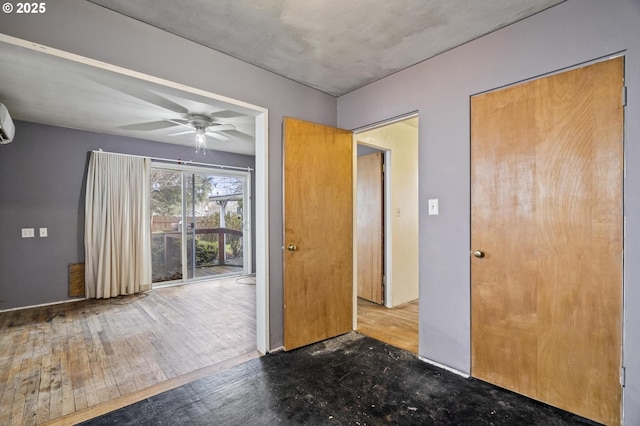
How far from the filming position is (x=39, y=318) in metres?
3.47

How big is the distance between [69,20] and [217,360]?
8.38 ft

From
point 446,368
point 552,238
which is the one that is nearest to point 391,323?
point 446,368

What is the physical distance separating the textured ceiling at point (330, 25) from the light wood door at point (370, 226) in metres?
1.69

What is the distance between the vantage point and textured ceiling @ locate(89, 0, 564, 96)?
1767 mm

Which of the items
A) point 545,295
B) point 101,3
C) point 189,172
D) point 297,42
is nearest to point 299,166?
point 297,42

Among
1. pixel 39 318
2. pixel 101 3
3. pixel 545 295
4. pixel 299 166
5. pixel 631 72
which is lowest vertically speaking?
pixel 39 318

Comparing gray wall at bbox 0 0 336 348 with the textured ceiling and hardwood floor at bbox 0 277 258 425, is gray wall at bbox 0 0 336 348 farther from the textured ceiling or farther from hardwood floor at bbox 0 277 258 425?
hardwood floor at bbox 0 277 258 425

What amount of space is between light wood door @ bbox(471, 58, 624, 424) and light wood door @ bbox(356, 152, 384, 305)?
183 centimetres

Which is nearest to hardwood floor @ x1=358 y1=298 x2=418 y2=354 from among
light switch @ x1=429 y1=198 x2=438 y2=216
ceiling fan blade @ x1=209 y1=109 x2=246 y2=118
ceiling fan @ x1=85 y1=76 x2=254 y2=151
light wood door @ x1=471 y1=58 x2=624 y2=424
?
light wood door @ x1=471 y1=58 x2=624 y2=424

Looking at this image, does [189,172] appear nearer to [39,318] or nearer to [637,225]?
[39,318]

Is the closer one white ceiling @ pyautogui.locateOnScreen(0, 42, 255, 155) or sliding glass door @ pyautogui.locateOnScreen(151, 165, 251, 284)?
white ceiling @ pyautogui.locateOnScreen(0, 42, 255, 155)

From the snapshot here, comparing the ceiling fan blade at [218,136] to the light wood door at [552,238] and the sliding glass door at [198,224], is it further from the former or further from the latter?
the light wood door at [552,238]

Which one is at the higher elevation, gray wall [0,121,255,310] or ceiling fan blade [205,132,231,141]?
ceiling fan blade [205,132,231,141]

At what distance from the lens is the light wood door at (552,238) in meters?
1.64
